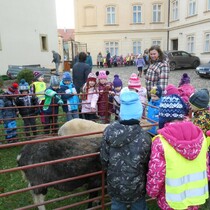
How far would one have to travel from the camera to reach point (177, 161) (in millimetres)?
1857

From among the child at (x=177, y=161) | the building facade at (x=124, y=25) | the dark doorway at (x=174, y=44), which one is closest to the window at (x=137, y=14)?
the building facade at (x=124, y=25)

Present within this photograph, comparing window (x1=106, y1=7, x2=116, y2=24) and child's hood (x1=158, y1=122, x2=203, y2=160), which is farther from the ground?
window (x1=106, y1=7, x2=116, y2=24)

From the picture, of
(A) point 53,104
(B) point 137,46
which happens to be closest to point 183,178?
(A) point 53,104

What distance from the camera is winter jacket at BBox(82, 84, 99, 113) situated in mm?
5004

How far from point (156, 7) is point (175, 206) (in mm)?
31266

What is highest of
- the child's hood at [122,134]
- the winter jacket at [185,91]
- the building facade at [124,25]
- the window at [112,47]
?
the building facade at [124,25]

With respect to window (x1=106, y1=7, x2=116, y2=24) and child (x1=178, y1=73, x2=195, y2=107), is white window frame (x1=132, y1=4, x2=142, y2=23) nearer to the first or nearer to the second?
window (x1=106, y1=7, x2=116, y2=24)

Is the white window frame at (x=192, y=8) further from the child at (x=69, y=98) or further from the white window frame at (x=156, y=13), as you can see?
the child at (x=69, y=98)

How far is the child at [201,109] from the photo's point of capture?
278 centimetres

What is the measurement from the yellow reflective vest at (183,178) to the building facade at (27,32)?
669 inches

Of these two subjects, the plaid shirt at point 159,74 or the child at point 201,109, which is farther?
the plaid shirt at point 159,74

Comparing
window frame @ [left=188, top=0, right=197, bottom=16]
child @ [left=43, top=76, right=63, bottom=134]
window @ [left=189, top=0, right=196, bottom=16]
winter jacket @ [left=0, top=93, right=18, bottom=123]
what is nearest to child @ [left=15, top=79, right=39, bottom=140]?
winter jacket @ [left=0, top=93, right=18, bottom=123]

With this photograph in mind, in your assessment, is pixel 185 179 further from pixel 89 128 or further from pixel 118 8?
pixel 118 8

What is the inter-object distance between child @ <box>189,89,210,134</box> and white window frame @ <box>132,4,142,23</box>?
2952cm
